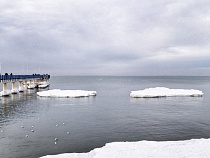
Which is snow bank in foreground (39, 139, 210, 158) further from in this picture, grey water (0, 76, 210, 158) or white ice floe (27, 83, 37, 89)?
white ice floe (27, 83, 37, 89)

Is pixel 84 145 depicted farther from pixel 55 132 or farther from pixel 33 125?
pixel 33 125

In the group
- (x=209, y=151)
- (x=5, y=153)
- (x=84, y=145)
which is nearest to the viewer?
(x=209, y=151)

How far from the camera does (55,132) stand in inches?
1091

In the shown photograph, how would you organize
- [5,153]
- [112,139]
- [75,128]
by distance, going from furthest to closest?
[75,128], [112,139], [5,153]

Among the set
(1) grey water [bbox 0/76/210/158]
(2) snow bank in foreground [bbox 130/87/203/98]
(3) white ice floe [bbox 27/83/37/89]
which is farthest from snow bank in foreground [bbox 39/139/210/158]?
(3) white ice floe [bbox 27/83/37/89]

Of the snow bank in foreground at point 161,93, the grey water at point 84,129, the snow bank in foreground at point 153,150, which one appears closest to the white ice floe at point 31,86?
the snow bank in foreground at point 161,93

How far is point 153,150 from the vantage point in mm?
17656

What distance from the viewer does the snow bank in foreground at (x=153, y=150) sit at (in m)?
16.3

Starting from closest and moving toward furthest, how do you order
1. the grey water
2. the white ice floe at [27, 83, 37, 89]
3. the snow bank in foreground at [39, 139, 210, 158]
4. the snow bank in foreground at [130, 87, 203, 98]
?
the snow bank in foreground at [39, 139, 210, 158], the grey water, the snow bank in foreground at [130, 87, 203, 98], the white ice floe at [27, 83, 37, 89]

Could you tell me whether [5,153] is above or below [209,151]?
below

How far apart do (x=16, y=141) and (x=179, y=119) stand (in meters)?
24.6

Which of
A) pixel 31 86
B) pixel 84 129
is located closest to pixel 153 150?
pixel 84 129

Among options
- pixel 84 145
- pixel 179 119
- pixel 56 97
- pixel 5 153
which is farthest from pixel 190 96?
pixel 5 153

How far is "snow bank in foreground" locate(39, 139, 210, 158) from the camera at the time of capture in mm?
16328
